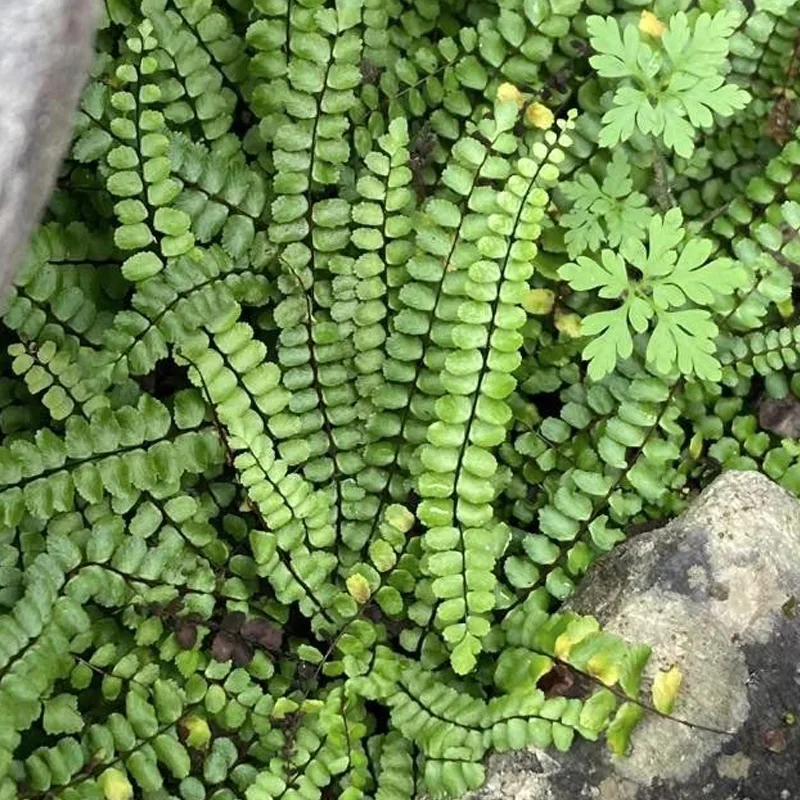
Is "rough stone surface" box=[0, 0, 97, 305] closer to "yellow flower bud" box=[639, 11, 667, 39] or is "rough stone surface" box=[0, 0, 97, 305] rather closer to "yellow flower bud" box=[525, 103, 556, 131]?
"yellow flower bud" box=[525, 103, 556, 131]

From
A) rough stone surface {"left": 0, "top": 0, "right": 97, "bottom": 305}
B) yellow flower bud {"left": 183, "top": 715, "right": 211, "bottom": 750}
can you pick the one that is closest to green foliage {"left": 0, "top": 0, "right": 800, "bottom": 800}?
yellow flower bud {"left": 183, "top": 715, "right": 211, "bottom": 750}

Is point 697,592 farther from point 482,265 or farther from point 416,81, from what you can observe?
point 416,81

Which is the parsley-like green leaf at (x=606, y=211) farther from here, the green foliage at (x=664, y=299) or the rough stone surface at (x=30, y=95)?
the rough stone surface at (x=30, y=95)

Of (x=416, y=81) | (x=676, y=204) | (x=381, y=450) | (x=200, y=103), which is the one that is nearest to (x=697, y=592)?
(x=381, y=450)

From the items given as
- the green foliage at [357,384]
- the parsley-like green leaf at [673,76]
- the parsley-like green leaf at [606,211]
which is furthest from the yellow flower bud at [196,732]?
the parsley-like green leaf at [673,76]

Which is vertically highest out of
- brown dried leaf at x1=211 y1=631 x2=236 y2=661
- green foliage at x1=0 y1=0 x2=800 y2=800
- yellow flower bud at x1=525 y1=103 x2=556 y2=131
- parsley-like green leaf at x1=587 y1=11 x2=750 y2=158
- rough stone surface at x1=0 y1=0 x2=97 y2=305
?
rough stone surface at x1=0 y1=0 x2=97 y2=305

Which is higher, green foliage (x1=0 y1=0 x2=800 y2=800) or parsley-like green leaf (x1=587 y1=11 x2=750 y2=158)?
parsley-like green leaf (x1=587 y1=11 x2=750 y2=158)
